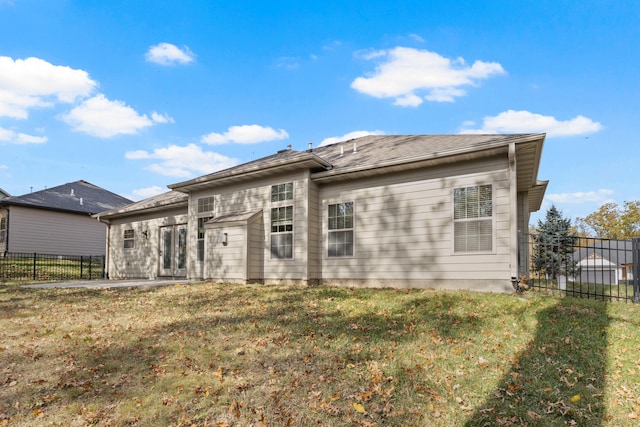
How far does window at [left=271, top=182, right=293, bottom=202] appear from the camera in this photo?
1116cm

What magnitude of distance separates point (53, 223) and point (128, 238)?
947 centimetres

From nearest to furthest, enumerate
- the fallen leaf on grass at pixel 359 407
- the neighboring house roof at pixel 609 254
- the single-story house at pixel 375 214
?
the fallen leaf on grass at pixel 359 407 < the single-story house at pixel 375 214 < the neighboring house roof at pixel 609 254

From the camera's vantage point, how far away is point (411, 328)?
5.84m

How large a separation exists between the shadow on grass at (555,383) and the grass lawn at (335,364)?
2 centimetres

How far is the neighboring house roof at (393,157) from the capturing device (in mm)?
8359

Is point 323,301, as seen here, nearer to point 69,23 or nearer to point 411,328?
point 411,328

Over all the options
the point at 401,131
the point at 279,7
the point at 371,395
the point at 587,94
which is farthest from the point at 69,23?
the point at 587,94

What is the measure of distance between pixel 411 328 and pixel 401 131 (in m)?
9.48

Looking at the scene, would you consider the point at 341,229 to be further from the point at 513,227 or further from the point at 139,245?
the point at 139,245

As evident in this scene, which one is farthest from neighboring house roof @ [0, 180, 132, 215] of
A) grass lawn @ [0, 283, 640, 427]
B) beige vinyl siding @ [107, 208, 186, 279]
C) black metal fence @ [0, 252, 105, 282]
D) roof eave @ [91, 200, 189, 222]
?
grass lawn @ [0, 283, 640, 427]

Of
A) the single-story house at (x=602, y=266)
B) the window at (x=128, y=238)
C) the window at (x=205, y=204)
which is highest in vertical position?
the window at (x=205, y=204)

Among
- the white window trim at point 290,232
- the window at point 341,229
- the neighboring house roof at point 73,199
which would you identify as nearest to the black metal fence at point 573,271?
the window at point 341,229

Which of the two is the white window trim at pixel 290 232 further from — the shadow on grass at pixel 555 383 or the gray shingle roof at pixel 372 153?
the shadow on grass at pixel 555 383

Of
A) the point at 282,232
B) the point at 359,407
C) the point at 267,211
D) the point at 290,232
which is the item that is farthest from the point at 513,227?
the point at 267,211
